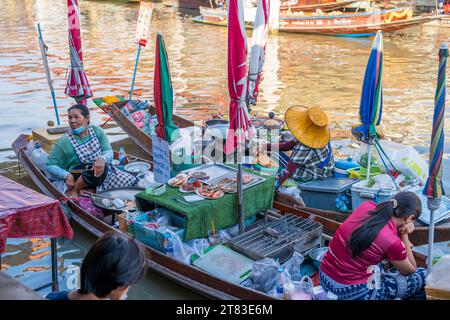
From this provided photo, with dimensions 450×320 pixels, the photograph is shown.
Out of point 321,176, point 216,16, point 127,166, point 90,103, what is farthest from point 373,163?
point 216,16

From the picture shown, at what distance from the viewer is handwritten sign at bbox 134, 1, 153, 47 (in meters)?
9.92

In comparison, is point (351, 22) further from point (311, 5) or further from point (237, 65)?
point (237, 65)

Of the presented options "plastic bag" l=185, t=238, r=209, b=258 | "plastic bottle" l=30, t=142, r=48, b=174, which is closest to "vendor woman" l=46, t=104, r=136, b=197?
"plastic bottle" l=30, t=142, r=48, b=174

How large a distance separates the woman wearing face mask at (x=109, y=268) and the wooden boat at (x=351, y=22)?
78.9ft

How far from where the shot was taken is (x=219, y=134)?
784cm

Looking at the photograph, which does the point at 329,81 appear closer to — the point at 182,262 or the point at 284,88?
the point at 284,88

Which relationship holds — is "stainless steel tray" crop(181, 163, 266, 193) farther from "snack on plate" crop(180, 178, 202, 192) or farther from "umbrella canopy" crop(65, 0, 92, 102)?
"umbrella canopy" crop(65, 0, 92, 102)

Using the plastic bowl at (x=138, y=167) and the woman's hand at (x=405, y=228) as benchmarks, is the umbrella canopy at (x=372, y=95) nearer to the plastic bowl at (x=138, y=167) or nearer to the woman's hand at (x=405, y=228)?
the woman's hand at (x=405, y=228)

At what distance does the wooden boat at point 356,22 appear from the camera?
24344 millimetres

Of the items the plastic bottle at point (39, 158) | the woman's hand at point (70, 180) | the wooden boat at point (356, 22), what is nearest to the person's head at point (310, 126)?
the woman's hand at point (70, 180)

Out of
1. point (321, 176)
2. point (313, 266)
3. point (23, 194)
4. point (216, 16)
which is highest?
point (216, 16)

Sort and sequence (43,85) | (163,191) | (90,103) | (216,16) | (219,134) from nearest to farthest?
(163,191) < (219,134) < (90,103) < (43,85) < (216,16)

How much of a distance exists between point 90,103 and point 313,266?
33.0ft

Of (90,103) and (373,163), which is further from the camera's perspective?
(90,103)
